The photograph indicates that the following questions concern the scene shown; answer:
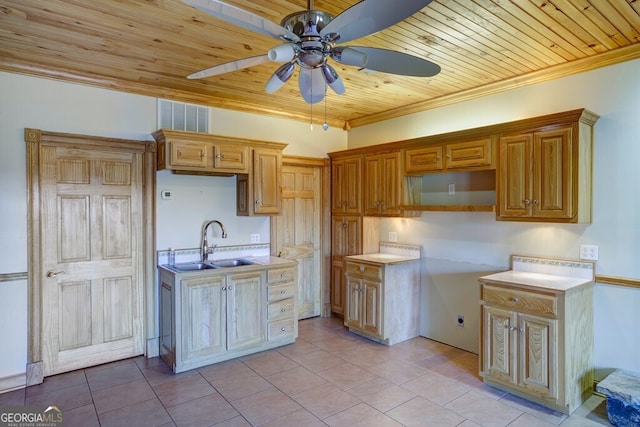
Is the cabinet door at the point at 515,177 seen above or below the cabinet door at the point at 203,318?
above

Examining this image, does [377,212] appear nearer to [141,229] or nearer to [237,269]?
[237,269]

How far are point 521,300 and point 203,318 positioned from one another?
2.74 m

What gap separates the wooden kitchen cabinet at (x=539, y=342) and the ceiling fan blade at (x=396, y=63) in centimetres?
183

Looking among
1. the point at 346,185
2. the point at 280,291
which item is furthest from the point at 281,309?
the point at 346,185

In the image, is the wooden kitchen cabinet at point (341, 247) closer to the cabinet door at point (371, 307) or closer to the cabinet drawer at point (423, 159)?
the cabinet door at point (371, 307)

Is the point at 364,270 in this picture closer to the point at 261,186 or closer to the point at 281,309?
the point at 281,309

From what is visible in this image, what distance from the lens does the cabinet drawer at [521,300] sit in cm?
277

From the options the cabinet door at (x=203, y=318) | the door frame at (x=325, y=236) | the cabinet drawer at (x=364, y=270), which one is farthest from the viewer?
the door frame at (x=325, y=236)

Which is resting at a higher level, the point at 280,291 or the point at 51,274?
the point at 51,274

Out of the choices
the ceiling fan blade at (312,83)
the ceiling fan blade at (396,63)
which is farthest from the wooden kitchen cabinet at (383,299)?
the ceiling fan blade at (396,63)

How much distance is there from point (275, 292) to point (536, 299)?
2418mm

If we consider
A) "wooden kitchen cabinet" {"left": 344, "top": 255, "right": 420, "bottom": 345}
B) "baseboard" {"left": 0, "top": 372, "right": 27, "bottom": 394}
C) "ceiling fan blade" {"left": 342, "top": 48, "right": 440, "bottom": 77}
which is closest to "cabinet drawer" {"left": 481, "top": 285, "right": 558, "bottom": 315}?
"wooden kitchen cabinet" {"left": 344, "top": 255, "right": 420, "bottom": 345}

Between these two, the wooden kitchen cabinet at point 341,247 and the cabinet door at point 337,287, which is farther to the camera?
the cabinet door at point 337,287

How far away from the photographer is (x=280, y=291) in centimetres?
408
